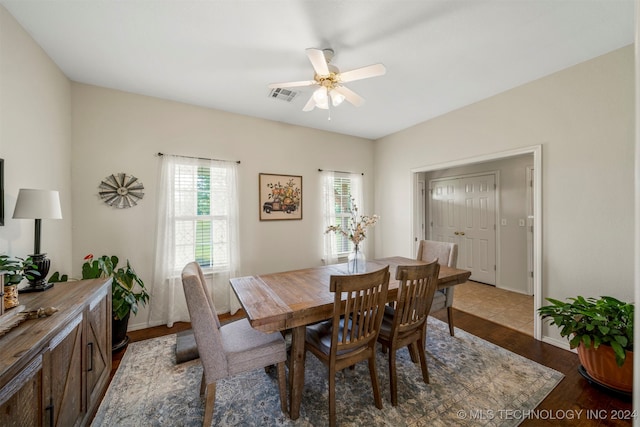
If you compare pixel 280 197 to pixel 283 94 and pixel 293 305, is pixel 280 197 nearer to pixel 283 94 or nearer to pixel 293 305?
pixel 283 94

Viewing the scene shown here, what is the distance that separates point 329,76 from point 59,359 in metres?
2.29

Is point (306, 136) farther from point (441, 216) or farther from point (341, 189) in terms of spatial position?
point (441, 216)

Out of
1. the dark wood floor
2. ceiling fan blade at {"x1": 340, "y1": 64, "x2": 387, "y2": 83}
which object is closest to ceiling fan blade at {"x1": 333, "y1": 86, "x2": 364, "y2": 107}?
ceiling fan blade at {"x1": 340, "y1": 64, "x2": 387, "y2": 83}

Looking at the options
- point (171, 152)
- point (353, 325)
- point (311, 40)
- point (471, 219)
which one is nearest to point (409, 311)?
point (353, 325)

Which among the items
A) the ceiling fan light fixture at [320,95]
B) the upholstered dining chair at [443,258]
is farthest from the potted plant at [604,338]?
the ceiling fan light fixture at [320,95]

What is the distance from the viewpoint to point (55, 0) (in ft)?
5.00

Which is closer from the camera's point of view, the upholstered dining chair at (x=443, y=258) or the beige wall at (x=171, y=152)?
the upholstered dining chair at (x=443, y=258)

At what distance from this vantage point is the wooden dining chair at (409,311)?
162 cm

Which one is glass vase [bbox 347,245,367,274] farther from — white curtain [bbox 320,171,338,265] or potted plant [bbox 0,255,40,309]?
potted plant [bbox 0,255,40,309]

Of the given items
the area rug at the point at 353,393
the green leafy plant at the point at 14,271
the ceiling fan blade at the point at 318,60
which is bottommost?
the area rug at the point at 353,393

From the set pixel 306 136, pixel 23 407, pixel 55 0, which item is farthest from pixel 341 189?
pixel 23 407

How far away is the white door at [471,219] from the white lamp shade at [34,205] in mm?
5362

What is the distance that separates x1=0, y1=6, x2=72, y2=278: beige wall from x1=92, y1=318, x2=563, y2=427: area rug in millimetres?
1271

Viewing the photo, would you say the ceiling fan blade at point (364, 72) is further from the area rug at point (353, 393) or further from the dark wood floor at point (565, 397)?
the dark wood floor at point (565, 397)
